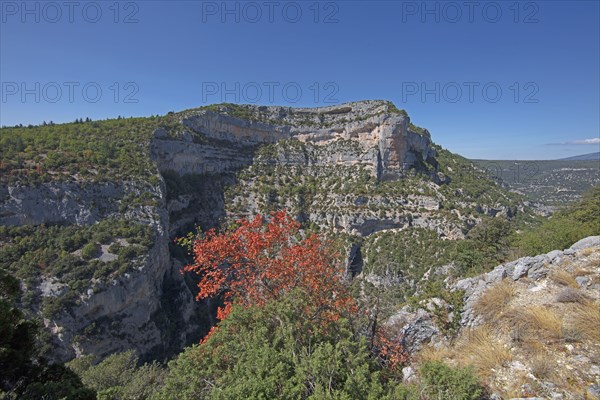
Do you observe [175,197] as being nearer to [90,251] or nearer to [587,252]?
[90,251]

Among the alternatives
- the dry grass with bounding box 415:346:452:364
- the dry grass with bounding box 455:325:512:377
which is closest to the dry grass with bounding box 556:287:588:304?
the dry grass with bounding box 455:325:512:377

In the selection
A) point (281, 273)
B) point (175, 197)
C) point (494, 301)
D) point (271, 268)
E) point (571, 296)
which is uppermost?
point (175, 197)

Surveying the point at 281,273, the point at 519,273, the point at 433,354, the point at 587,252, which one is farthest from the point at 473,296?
the point at 281,273

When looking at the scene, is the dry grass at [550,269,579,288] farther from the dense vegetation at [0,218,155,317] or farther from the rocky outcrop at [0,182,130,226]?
the rocky outcrop at [0,182,130,226]

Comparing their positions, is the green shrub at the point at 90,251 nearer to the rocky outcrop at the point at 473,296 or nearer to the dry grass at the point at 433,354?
the rocky outcrop at the point at 473,296

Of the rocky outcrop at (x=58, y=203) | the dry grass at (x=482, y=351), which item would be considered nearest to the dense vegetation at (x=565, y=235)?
the dry grass at (x=482, y=351)

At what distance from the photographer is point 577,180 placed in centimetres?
9381

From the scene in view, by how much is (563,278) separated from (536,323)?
1773 millimetres

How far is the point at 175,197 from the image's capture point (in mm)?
41375

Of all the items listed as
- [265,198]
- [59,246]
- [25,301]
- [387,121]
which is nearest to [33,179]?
[59,246]

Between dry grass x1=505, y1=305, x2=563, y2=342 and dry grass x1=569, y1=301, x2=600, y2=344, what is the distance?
221 millimetres

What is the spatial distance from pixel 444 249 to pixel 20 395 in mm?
35445

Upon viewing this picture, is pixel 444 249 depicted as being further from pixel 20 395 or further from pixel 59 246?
pixel 59 246

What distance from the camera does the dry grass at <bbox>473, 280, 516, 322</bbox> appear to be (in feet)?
19.5
